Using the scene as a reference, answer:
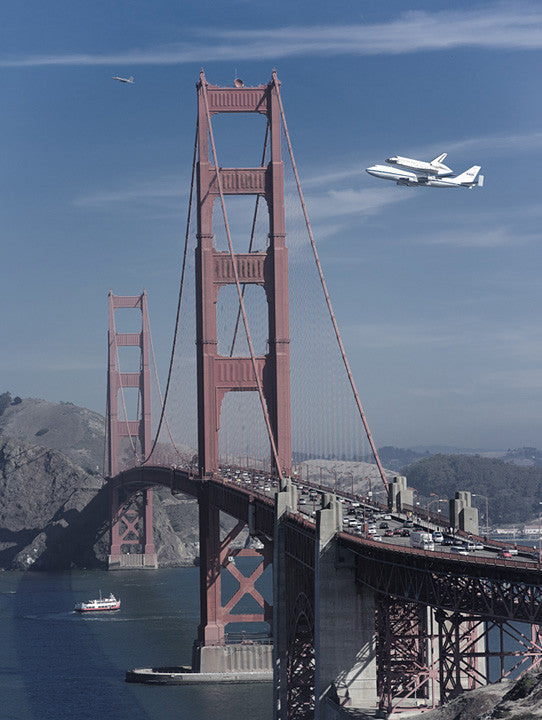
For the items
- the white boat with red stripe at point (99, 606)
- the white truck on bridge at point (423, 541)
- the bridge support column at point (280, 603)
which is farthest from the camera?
the white boat with red stripe at point (99, 606)

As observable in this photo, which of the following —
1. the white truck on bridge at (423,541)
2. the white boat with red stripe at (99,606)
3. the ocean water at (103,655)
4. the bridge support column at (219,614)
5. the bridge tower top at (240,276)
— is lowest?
the ocean water at (103,655)

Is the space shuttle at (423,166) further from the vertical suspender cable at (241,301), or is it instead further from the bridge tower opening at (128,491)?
the bridge tower opening at (128,491)

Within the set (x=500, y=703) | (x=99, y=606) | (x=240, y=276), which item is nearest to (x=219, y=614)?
(x=240, y=276)

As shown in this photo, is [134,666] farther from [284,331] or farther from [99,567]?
[99,567]

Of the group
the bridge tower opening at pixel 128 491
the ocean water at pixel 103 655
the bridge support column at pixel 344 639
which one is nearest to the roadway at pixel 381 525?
the bridge support column at pixel 344 639

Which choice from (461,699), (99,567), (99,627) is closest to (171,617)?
(99,627)

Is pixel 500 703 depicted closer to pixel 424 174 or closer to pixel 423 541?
pixel 423 541
